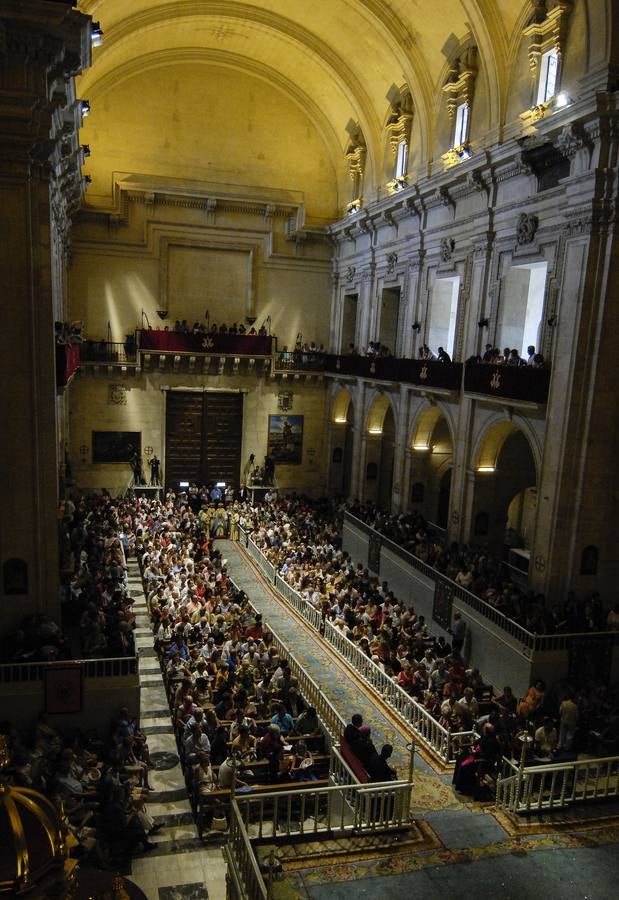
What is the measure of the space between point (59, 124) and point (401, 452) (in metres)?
13.6

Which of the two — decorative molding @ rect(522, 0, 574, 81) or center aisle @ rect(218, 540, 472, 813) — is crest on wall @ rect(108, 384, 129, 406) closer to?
center aisle @ rect(218, 540, 472, 813)

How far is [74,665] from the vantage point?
38.1 feet

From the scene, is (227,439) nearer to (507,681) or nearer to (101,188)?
(101,188)

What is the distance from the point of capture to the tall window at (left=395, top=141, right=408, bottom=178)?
2412cm

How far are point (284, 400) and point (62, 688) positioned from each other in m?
19.1

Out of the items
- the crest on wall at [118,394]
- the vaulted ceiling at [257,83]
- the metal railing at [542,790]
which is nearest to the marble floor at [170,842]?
the metal railing at [542,790]

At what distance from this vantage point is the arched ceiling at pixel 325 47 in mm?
19625

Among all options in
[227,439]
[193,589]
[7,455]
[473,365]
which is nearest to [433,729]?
[193,589]

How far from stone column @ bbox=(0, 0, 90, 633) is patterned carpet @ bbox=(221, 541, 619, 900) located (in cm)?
779

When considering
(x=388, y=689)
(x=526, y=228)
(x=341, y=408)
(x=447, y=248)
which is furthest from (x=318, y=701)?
(x=341, y=408)

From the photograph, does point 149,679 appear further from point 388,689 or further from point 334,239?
point 334,239

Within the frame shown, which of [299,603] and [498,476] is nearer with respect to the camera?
[299,603]

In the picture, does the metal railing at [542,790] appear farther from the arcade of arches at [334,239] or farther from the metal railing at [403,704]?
the arcade of arches at [334,239]

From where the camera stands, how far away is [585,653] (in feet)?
45.7
